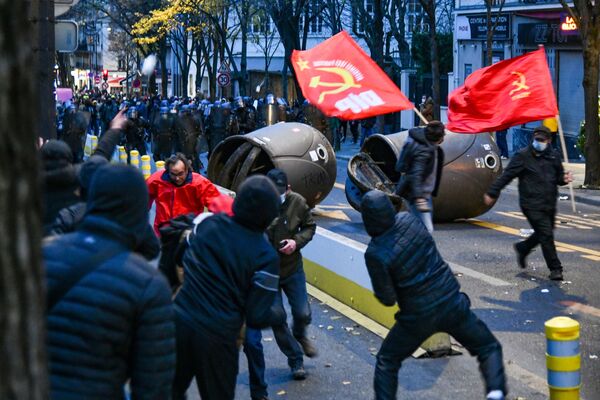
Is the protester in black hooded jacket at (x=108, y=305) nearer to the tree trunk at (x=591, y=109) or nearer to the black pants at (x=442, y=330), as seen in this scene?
the black pants at (x=442, y=330)

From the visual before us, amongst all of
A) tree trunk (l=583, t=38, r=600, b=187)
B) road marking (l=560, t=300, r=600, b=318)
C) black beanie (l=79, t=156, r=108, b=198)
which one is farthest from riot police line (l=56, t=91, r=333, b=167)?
black beanie (l=79, t=156, r=108, b=198)

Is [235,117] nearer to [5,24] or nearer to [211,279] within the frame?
[211,279]

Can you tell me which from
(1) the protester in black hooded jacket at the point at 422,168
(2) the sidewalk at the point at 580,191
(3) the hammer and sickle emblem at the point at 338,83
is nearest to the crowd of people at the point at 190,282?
(3) the hammer and sickle emblem at the point at 338,83

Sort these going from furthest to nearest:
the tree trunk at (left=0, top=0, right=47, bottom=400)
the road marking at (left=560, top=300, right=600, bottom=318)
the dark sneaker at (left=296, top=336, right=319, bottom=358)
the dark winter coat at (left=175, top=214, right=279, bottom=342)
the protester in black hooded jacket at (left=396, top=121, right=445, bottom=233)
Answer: the protester in black hooded jacket at (left=396, top=121, right=445, bottom=233)
the road marking at (left=560, top=300, right=600, bottom=318)
the dark sneaker at (left=296, top=336, right=319, bottom=358)
the dark winter coat at (left=175, top=214, right=279, bottom=342)
the tree trunk at (left=0, top=0, right=47, bottom=400)

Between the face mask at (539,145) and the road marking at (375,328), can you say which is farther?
the face mask at (539,145)

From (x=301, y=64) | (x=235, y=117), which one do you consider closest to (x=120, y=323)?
(x=301, y=64)

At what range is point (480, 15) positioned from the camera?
1603 inches

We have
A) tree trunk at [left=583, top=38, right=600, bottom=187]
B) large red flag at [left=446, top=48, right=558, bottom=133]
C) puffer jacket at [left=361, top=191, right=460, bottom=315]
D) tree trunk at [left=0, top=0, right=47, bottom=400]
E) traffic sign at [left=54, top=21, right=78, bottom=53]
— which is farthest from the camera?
tree trunk at [left=583, top=38, right=600, bottom=187]

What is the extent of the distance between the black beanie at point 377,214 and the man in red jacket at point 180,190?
253 centimetres

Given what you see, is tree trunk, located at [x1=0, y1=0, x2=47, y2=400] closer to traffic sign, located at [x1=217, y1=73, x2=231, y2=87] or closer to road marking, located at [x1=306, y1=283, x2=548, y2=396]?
road marking, located at [x1=306, y1=283, x2=548, y2=396]

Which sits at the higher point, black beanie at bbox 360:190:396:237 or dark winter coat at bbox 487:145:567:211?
black beanie at bbox 360:190:396:237

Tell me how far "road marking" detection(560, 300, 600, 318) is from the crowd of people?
311cm

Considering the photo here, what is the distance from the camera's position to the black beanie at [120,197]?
14.1ft

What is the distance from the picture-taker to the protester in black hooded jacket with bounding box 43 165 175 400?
4113 millimetres
